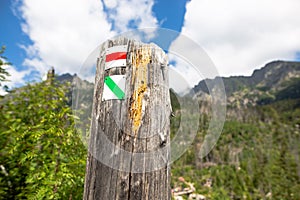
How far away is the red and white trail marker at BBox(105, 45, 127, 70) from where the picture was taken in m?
1.14

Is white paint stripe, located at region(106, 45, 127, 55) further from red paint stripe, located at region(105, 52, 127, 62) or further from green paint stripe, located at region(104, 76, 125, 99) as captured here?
green paint stripe, located at region(104, 76, 125, 99)

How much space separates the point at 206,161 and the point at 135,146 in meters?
49.9

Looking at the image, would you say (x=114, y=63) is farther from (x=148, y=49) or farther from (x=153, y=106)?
(x=153, y=106)

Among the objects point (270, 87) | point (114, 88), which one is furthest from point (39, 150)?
→ point (270, 87)

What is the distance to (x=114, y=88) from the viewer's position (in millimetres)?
1089

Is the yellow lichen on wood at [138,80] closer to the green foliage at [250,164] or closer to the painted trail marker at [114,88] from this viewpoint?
the painted trail marker at [114,88]

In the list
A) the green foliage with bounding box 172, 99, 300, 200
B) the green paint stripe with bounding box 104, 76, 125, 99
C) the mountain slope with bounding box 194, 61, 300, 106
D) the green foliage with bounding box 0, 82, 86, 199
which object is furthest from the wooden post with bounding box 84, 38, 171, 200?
the mountain slope with bounding box 194, 61, 300, 106

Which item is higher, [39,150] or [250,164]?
[39,150]

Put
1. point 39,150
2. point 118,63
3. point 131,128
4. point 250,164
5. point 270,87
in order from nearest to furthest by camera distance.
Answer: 1. point 131,128
2. point 118,63
3. point 39,150
4. point 250,164
5. point 270,87

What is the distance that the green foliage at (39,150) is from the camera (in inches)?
76.7

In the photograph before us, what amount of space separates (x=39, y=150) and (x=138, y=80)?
66.4 inches

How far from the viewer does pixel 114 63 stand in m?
1.14

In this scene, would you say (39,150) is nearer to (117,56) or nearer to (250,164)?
(117,56)

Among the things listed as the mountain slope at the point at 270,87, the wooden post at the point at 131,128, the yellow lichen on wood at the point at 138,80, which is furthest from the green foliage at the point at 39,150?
the mountain slope at the point at 270,87
